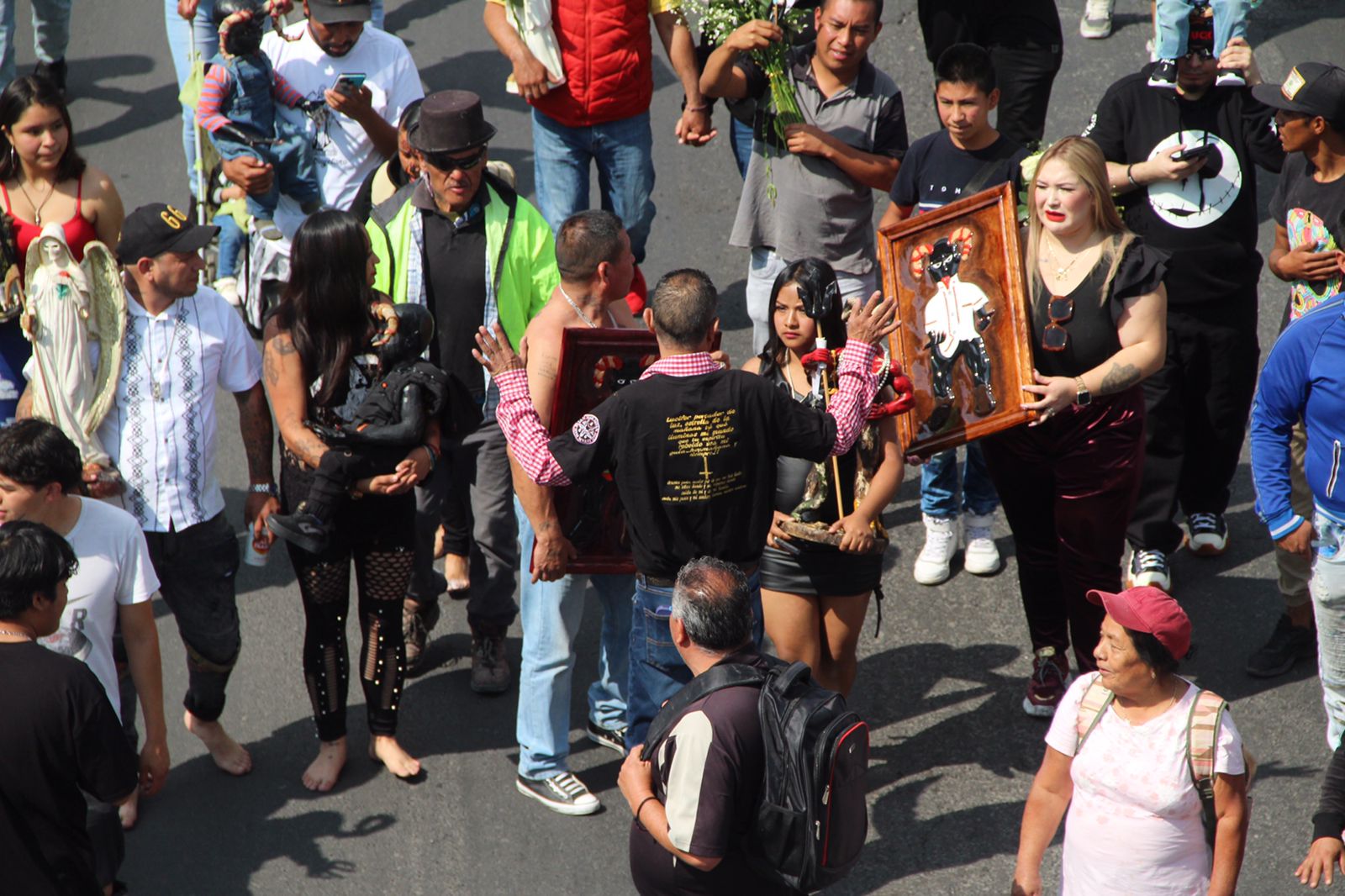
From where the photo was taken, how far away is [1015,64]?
7555 millimetres

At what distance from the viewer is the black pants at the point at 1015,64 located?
7.53 meters

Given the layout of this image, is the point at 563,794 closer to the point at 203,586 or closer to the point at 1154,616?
the point at 203,586

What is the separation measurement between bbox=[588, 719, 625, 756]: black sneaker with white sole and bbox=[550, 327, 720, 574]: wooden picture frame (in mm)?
878

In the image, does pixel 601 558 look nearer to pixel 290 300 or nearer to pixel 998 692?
pixel 290 300

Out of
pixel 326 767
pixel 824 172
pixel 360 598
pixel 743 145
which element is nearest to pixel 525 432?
pixel 360 598

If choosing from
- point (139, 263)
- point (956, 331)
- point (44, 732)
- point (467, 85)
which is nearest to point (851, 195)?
point (956, 331)

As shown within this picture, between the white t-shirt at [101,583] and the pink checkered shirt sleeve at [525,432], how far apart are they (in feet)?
4.05

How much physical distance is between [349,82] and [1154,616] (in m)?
4.96

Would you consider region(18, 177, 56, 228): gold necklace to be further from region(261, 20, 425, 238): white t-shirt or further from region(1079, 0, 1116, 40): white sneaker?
region(1079, 0, 1116, 40): white sneaker

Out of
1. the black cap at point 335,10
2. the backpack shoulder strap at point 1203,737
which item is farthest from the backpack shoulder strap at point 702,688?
the black cap at point 335,10

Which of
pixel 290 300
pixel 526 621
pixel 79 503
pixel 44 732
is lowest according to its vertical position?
pixel 526 621

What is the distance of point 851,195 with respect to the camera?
6.57 metres

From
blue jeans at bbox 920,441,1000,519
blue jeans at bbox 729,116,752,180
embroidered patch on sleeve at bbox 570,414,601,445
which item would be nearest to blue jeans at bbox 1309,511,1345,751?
blue jeans at bbox 920,441,1000,519

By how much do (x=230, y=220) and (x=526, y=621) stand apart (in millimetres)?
3848
